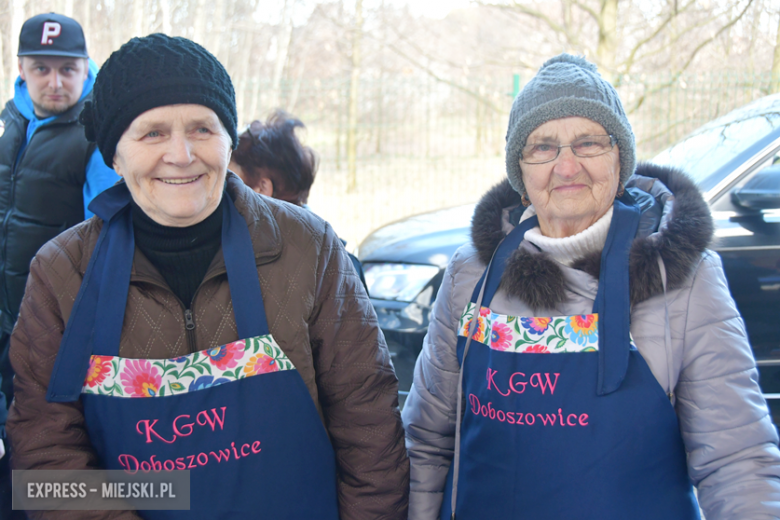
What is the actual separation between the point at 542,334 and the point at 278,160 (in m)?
1.50

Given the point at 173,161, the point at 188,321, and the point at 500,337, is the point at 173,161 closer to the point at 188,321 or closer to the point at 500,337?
the point at 188,321

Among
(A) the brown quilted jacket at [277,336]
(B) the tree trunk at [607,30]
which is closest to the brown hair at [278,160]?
(A) the brown quilted jacket at [277,336]

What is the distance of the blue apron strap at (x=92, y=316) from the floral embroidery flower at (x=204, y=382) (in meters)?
0.20

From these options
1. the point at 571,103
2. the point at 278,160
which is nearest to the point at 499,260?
the point at 571,103

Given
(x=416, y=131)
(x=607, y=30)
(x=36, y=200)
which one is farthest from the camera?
(x=607, y=30)

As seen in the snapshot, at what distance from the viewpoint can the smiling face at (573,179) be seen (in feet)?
5.70

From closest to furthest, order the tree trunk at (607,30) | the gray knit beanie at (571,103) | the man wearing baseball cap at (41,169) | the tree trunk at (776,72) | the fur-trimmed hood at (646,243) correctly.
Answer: the fur-trimmed hood at (646,243) → the gray knit beanie at (571,103) → the man wearing baseball cap at (41,169) → the tree trunk at (776,72) → the tree trunk at (607,30)

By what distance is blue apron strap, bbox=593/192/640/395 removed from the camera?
4.97 ft

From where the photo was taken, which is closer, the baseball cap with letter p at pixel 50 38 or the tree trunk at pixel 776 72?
the baseball cap with letter p at pixel 50 38

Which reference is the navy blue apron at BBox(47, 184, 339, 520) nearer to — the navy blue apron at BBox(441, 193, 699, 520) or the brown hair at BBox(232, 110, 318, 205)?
the navy blue apron at BBox(441, 193, 699, 520)

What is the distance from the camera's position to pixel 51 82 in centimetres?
305

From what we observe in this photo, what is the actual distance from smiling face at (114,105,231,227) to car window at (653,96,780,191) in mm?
2551

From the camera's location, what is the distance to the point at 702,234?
159 cm

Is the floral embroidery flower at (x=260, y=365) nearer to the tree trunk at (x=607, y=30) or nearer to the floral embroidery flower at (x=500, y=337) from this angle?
the floral embroidery flower at (x=500, y=337)
